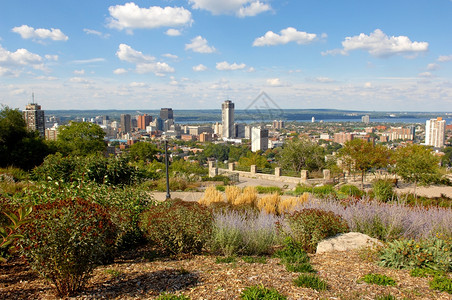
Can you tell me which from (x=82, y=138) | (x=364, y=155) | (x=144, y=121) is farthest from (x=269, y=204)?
(x=144, y=121)

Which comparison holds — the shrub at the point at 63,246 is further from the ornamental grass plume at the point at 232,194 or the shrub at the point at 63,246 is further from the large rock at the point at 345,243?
the ornamental grass plume at the point at 232,194

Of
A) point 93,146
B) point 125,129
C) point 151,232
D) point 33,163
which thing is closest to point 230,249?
point 151,232

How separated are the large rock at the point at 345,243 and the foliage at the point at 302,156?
77.6 ft

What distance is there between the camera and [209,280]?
12.4ft

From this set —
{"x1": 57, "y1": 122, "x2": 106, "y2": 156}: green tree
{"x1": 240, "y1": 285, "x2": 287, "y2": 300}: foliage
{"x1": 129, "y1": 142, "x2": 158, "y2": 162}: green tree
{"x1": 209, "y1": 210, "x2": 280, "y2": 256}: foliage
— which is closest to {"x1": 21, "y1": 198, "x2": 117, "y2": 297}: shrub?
{"x1": 240, "y1": 285, "x2": 287, "y2": 300}: foliage

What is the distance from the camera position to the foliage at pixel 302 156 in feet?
94.8

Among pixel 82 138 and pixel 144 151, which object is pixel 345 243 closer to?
pixel 82 138

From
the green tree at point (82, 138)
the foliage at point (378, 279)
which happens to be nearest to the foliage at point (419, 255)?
the foliage at point (378, 279)

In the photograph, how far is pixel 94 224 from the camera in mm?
3428

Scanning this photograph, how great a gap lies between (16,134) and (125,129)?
1573 inches

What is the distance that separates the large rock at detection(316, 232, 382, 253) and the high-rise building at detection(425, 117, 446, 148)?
7649 centimetres

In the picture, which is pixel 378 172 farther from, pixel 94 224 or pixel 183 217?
pixel 94 224

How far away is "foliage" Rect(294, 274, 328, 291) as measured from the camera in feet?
11.7

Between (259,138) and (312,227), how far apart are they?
133 ft
